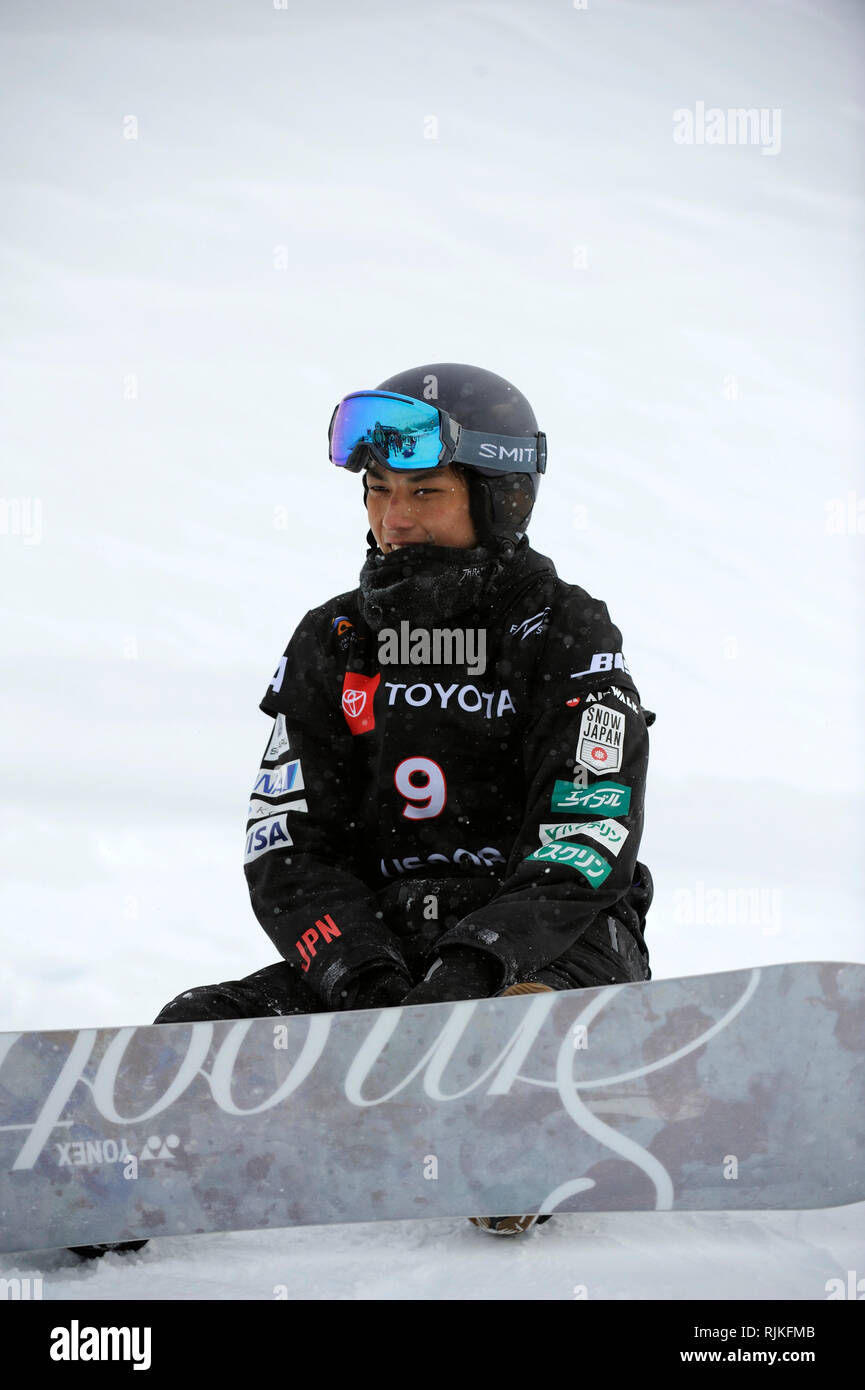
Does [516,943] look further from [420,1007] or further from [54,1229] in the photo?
[54,1229]

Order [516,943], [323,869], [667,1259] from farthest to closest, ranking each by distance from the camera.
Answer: [323,869] < [516,943] < [667,1259]

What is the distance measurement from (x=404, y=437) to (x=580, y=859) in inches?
42.9

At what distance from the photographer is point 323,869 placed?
2766 millimetres

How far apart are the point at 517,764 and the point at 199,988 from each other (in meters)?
0.89

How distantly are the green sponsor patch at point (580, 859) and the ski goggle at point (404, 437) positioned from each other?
975mm

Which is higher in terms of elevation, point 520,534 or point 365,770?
point 520,534

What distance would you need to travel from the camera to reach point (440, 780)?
2.79 m

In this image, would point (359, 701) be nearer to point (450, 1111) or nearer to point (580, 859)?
point (580, 859)

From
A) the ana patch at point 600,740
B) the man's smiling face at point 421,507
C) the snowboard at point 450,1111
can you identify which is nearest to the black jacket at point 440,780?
the ana patch at point 600,740

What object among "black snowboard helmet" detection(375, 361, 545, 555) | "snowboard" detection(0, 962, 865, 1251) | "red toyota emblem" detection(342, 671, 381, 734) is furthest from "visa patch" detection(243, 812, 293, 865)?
"black snowboard helmet" detection(375, 361, 545, 555)

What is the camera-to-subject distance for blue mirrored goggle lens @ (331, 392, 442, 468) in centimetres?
283

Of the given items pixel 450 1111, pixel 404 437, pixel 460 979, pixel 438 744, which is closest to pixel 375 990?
pixel 460 979

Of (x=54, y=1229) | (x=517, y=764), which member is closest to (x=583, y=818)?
(x=517, y=764)

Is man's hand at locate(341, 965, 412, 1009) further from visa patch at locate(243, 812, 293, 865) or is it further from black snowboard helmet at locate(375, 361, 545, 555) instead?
black snowboard helmet at locate(375, 361, 545, 555)
